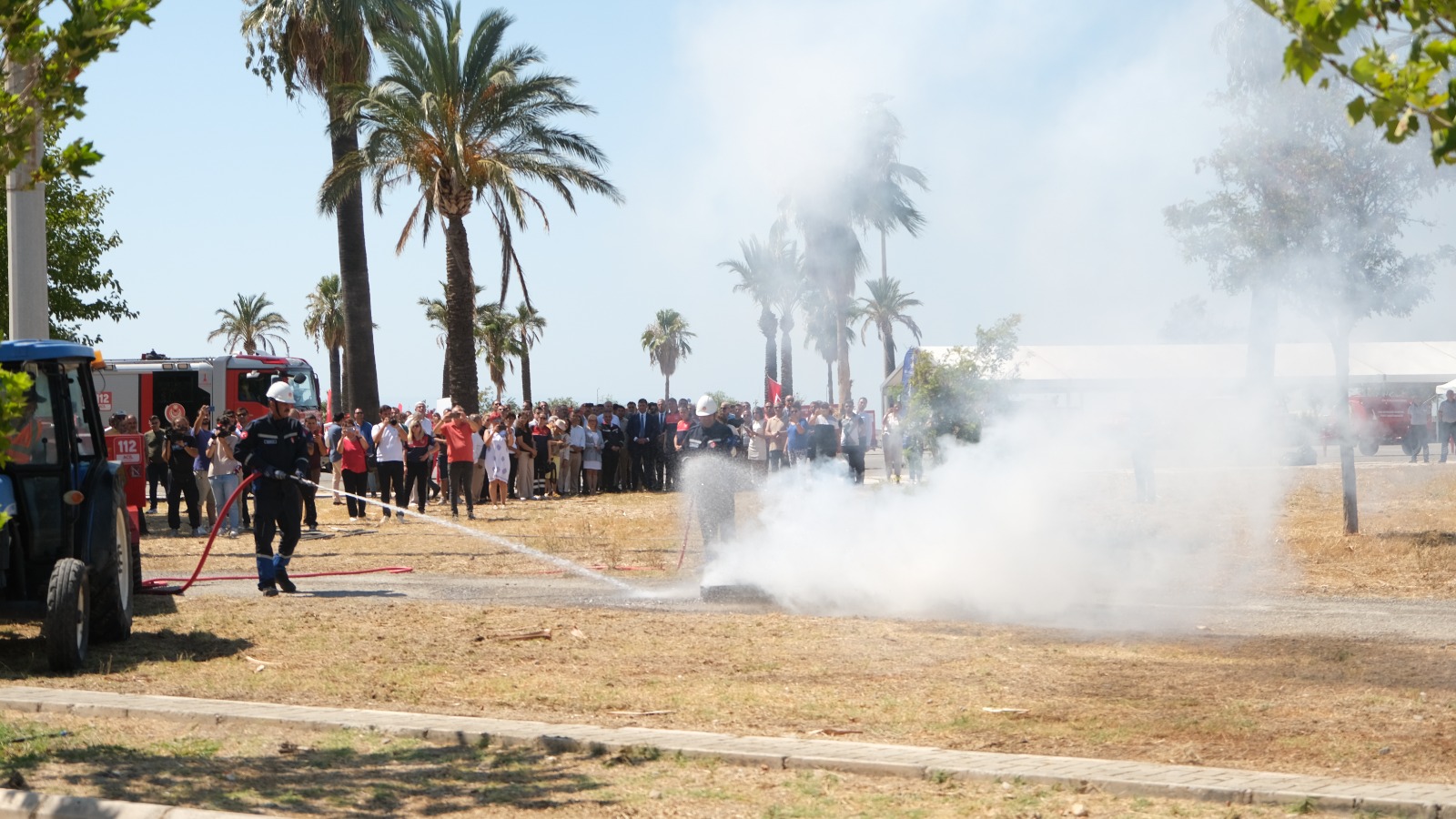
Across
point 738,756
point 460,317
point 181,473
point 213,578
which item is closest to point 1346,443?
point 738,756

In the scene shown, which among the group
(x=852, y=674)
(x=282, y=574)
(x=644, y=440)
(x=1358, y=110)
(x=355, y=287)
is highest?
(x=355, y=287)

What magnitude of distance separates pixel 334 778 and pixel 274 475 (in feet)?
22.2

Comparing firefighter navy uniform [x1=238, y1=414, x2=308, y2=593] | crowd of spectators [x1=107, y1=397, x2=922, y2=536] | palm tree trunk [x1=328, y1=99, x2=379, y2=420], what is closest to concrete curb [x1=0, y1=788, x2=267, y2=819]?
firefighter navy uniform [x1=238, y1=414, x2=308, y2=593]

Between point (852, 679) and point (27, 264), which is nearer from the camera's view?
point (852, 679)

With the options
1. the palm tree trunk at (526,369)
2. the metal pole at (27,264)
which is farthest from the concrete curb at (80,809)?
the palm tree trunk at (526,369)

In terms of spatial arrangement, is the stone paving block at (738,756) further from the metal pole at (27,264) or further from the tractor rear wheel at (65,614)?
the metal pole at (27,264)

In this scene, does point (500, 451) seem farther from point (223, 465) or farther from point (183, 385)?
point (183, 385)

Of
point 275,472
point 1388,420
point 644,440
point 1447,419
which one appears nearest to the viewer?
point 275,472

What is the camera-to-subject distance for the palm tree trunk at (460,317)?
27.8m

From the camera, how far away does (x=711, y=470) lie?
14.1 meters

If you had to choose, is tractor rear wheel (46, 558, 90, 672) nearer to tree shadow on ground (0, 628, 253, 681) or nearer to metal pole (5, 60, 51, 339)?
tree shadow on ground (0, 628, 253, 681)

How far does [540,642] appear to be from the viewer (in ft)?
32.4

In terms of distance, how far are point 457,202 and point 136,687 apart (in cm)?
2024

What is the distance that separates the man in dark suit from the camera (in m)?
27.6
